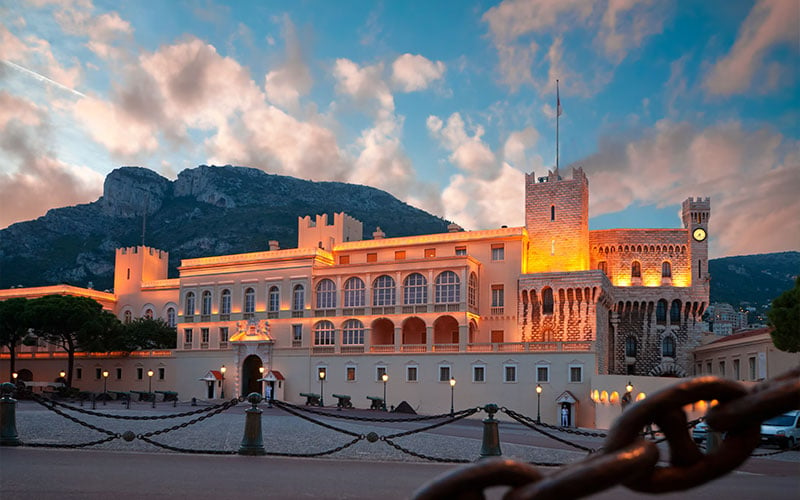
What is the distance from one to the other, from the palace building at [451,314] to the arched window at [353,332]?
10 cm

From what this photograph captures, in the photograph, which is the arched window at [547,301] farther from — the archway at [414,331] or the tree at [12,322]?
the tree at [12,322]

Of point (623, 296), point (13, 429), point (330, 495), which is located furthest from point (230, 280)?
point (330, 495)

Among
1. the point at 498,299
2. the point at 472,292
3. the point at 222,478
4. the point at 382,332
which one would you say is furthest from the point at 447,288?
the point at 222,478

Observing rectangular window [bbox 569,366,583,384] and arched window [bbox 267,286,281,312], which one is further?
arched window [bbox 267,286,281,312]

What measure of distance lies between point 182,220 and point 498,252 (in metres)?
111

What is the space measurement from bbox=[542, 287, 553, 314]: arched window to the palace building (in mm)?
97

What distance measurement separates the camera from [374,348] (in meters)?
50.0

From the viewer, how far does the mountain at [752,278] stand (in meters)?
156

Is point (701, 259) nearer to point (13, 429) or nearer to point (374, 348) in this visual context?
point (374, 348)

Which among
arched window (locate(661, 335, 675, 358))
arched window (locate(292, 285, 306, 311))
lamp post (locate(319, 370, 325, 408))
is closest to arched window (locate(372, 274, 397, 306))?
arched window (locate(292, 285, 306, 311))

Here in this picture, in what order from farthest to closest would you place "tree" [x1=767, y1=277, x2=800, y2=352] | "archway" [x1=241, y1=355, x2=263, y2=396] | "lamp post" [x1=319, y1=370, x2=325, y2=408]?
"archway" [x1=241, y1=355, x2=263, y2=396] → "lamp post" [x1=319, y1=370, x2=325, y2=408] → "tree" [x1=767, y1=277, x2=800, y2=352]

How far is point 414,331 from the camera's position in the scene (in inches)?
2068

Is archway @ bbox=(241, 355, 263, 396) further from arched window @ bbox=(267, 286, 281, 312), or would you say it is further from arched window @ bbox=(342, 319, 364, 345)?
arched window @ bbox=(342, 319, 364, 345)

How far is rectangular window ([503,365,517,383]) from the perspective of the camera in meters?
44.8
